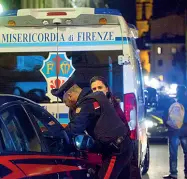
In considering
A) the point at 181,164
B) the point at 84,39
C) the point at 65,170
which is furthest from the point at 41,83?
the point at 181,164

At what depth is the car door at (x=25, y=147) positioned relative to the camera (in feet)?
13.7

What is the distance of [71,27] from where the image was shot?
26.2 feet

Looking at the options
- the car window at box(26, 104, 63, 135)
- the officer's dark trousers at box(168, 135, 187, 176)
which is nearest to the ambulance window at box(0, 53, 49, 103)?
the car window at box(26, 104, 63, 135)

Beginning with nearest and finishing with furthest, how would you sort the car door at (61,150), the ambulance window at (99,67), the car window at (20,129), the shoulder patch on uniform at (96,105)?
the car window at (20,129), the car door at (61,150), the shoulder patch on uniform at (96,105), the ambulance window at (99,67)

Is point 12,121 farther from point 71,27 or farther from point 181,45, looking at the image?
point 181,45

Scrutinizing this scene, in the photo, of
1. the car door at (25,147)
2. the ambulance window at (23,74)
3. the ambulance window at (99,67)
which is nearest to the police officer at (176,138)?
the ambulance window at (99,67)

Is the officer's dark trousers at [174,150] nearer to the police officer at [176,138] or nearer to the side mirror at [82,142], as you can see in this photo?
the police officer at [176,138]

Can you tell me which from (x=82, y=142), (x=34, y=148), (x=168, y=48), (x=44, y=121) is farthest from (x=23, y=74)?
(x=168, y=48)

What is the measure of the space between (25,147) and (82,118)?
2.94 ft

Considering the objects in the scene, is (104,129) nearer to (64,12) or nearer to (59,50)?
(59,50)

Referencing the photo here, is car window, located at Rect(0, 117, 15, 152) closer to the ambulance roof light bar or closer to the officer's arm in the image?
the officer's arm

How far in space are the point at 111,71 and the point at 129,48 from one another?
39cm

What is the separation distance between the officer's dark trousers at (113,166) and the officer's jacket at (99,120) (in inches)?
7.9

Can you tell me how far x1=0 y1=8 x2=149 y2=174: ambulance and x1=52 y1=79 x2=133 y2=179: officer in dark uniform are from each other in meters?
2.30
